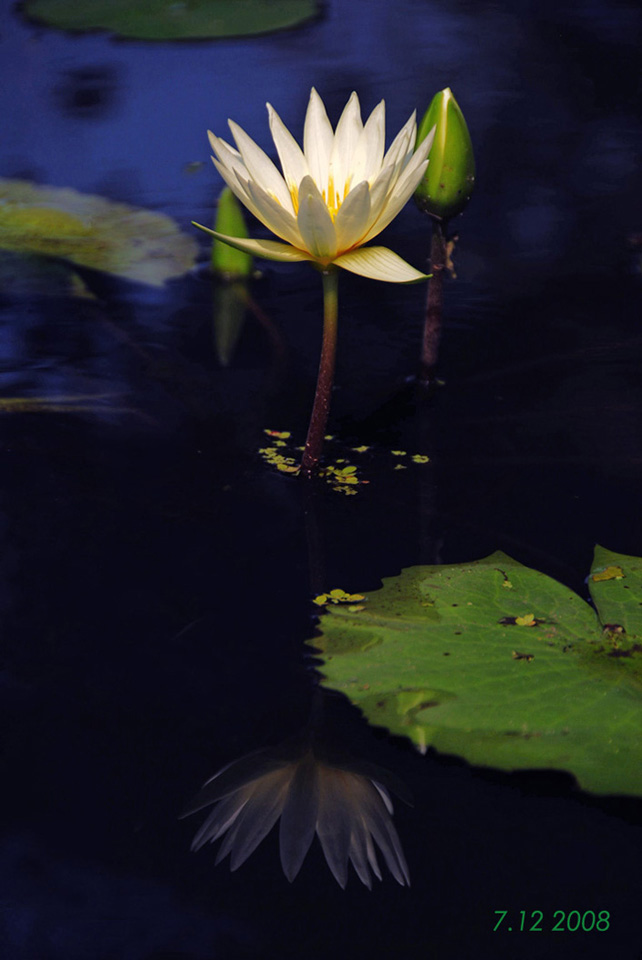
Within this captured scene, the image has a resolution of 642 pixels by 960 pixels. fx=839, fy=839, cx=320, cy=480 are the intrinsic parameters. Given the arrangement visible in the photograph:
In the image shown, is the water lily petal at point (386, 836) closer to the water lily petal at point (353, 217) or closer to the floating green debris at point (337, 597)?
the floating green debris at point (337, 597)

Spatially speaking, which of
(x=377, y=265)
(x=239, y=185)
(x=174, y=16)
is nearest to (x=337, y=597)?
(x=377, y=265)

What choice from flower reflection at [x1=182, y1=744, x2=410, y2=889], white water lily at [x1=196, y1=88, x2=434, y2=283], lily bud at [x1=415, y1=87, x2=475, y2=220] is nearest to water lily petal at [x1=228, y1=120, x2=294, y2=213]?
white water lily at [x1=196, y1=88, x2=434, y2=283]

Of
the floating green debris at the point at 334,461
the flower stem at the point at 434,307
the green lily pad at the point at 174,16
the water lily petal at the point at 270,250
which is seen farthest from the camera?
the green lily pad at the point at 174,16

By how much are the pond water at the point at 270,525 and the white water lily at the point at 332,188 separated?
332 millimetres

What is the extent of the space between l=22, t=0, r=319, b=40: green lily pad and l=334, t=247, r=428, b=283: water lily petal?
9.74 feet

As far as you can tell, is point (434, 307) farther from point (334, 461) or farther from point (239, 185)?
point (239, 185)

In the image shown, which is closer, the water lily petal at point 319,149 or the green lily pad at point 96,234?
the water lily petal at point 319,149

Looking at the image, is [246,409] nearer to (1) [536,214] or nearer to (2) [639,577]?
(2) [639,577]

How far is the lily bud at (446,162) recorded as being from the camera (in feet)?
4.12

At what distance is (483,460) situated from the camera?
1290 mm

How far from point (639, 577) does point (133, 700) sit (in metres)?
0.59

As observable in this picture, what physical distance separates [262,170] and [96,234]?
106cm

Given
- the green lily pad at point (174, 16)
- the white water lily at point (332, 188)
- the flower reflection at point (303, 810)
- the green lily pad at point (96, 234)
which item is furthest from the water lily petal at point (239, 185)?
the green lily pad at point (174, 16)

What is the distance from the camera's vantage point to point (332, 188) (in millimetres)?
1165
